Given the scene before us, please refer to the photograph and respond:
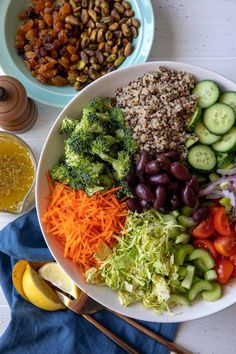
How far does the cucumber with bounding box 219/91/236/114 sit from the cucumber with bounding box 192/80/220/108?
36 mm

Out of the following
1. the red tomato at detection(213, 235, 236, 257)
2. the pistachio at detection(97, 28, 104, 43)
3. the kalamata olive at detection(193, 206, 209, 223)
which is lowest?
the red tomato at detection(213, 235, 236, 257)

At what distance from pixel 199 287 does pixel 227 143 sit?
579mm

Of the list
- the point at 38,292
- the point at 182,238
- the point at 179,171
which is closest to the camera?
the point at 179,171

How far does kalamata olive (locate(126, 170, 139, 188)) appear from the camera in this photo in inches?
76.0

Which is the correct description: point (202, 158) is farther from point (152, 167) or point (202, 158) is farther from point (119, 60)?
point (119, 60)

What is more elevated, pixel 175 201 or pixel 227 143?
pixel 227 143

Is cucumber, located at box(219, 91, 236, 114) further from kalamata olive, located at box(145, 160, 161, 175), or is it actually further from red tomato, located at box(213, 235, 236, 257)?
red tomato, located at box(213, 235, 236, 257)

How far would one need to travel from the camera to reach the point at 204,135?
2.02m

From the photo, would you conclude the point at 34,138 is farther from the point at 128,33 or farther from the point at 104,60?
the point at 128,33

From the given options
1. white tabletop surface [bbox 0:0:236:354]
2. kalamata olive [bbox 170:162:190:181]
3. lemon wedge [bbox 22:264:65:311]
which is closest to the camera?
kalamata olive [bbox 170:162:190:181]

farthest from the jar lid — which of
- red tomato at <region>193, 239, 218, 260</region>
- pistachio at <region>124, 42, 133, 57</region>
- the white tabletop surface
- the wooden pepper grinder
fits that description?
red tomato at <region>193, 239, 218, 260</region>

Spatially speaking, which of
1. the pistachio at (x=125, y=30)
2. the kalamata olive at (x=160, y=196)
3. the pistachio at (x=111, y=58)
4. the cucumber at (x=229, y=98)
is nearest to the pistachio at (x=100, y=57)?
the pistachio at (x=111, y=58)

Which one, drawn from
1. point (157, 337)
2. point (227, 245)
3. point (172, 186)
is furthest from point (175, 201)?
point (157, 337)

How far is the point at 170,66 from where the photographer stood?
2.03 meters
